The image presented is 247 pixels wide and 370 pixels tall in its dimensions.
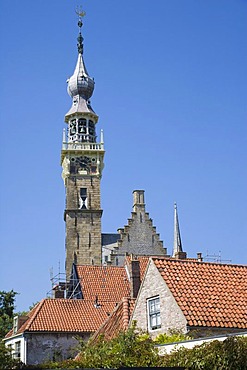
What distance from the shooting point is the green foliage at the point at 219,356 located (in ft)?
55.2

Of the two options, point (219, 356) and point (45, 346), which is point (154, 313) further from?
point (45, 346)

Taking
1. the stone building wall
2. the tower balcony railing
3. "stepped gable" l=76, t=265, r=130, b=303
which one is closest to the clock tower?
the tower balcony railing

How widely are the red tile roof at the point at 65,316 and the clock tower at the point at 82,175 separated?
2249 cm

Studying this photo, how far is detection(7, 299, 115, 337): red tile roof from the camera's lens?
117ft

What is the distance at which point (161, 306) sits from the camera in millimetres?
25500

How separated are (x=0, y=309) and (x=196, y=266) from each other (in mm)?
40656

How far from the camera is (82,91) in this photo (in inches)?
2881

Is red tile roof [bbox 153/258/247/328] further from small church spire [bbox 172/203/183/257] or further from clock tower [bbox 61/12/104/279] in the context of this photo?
small church spire [bbox 172/203/183/257]

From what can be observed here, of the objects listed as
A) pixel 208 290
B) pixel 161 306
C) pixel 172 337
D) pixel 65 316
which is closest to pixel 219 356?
pixel 172 337

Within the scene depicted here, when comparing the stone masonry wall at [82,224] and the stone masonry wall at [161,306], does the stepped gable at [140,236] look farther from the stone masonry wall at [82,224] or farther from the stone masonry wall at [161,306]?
the stone masonry wall at [161,306]

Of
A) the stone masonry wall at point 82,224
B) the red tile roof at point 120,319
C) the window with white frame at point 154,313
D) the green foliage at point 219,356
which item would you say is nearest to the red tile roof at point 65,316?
the red tile roof at point 120,319

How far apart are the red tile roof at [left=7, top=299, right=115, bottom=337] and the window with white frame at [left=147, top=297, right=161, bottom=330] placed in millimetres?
10466

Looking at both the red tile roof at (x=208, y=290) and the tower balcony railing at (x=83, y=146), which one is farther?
the tower balcony railing at (x=83, y=146)

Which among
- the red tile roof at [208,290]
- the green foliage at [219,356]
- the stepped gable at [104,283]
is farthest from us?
the stepped gable at [104,283]
